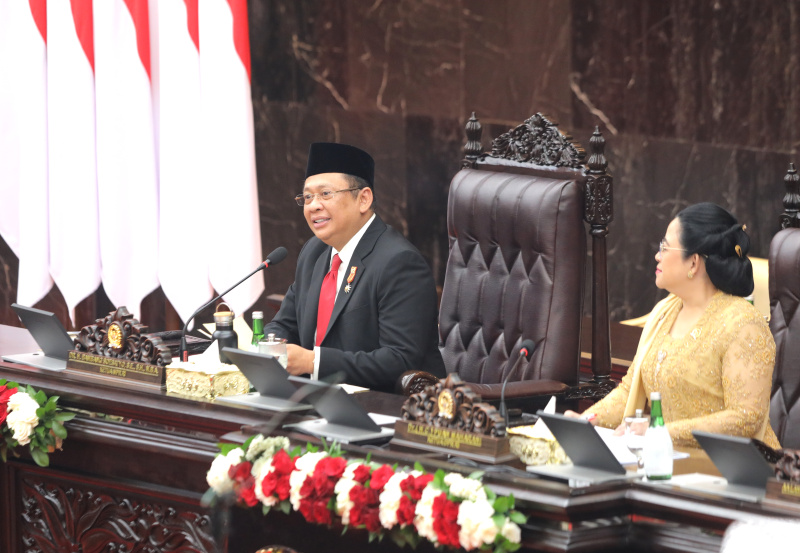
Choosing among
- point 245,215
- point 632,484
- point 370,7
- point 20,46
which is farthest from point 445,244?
point 632,484

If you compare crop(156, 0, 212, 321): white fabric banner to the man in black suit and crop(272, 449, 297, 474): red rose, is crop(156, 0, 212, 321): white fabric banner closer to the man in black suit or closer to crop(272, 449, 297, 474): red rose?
the man in black suit

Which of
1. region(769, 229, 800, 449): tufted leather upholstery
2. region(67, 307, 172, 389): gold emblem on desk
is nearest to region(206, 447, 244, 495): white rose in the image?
region(67, 307, 172, 389): gold emblem on desk

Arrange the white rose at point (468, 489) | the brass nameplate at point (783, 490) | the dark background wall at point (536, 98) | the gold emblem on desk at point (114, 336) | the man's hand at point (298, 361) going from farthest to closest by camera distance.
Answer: the dark background wall at point (536, 98) < the man's hand at point (298, 361) < the gold emblem on desk at point (114, 336) < the white rose at point (468, 489) < the brass nameplate at point (783, 490)

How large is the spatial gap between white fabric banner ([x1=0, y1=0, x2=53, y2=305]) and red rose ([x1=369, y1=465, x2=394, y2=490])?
3.10 metres

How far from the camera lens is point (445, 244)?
6195 mm

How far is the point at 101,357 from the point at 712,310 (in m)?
1.47

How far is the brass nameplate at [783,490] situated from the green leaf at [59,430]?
64.3 inches

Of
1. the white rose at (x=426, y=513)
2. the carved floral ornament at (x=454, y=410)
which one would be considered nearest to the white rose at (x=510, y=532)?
the white rose at (x=426, y=513)

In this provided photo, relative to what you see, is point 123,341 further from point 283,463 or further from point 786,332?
point 786,332

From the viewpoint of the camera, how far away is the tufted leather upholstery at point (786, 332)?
3057 mm

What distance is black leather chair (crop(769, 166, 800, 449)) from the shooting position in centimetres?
306

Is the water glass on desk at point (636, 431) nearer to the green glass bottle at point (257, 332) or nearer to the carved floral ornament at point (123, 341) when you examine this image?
the green glass bottle at point (257, 332)

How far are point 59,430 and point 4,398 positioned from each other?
0.59ft

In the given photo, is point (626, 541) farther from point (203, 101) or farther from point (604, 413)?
point (203, 101)
